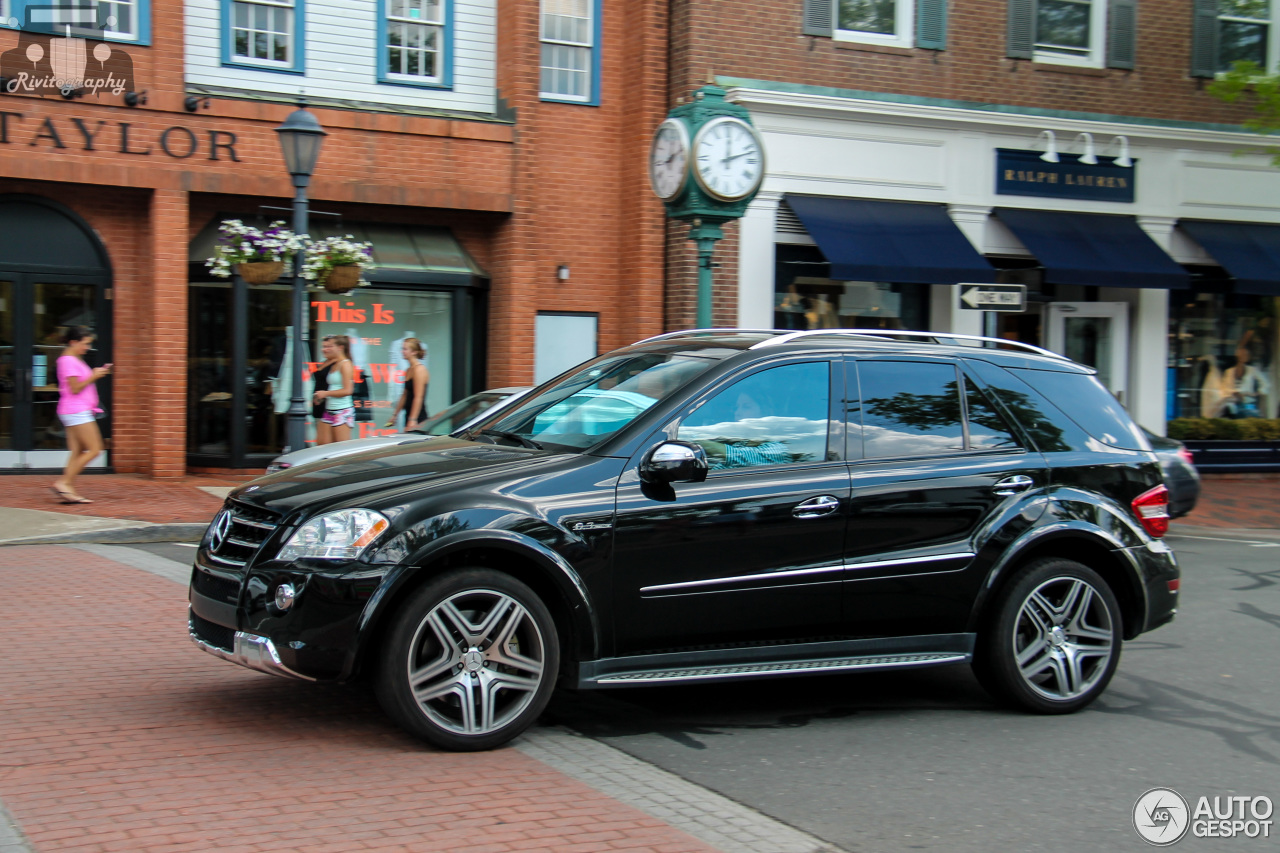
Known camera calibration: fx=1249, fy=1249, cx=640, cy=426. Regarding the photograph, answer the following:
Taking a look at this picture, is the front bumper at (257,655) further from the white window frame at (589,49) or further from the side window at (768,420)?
the white window frame at (589,49)

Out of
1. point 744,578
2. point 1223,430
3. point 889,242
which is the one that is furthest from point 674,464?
point 1223,430

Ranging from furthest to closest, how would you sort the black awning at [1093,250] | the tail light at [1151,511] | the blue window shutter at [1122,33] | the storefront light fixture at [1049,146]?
the blue window shutter at [1122,33] < the storefront light fixture at [1049,146] < the black awning at [1093,250] < the tail light at [1151,511]

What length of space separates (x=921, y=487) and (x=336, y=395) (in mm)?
9135

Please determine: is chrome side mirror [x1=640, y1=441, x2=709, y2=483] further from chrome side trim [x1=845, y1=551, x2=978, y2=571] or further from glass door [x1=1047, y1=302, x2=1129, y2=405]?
glass door [x1=1047, y1=302, x2=1129, y2=405]

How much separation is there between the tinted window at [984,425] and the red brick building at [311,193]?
1098 centimetres

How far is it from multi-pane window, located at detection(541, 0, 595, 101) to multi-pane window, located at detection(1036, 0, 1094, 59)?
6994 millimetres

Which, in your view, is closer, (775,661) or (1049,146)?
(775,661)

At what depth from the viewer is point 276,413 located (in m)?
16.0

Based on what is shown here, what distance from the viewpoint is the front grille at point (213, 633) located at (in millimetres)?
5145

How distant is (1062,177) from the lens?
62.3 ft

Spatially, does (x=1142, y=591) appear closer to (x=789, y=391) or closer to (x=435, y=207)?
(x=789, y=391)

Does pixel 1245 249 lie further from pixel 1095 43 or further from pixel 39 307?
pixel 39 307

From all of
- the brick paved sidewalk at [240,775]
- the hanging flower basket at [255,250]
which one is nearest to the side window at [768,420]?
the brick paved sidewalk at [240,775]

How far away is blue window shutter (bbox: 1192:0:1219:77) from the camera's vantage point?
19.8 meters
